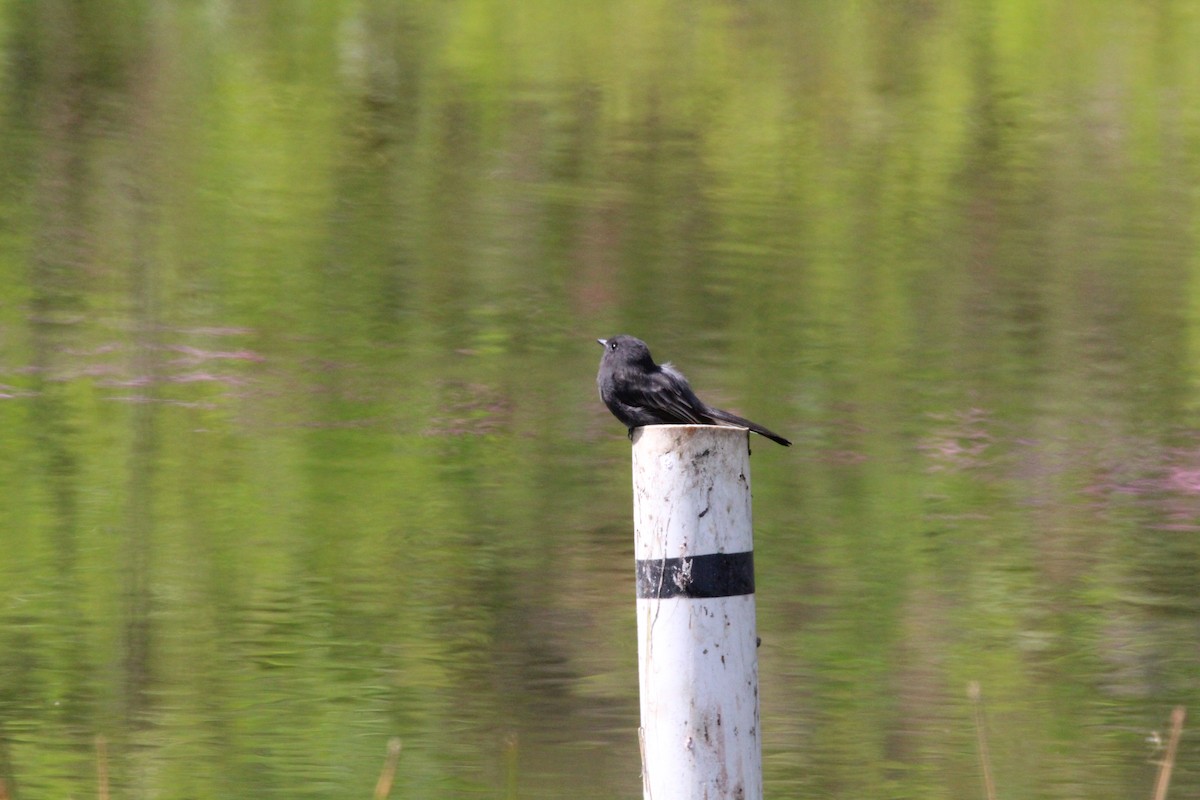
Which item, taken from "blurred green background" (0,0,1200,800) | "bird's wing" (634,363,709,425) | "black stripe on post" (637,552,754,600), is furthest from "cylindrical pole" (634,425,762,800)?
"blurred green background" (0,0,1200,800)

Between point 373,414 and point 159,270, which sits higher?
point 159,270

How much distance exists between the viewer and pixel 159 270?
518 centimetres

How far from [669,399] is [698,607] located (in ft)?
2.62

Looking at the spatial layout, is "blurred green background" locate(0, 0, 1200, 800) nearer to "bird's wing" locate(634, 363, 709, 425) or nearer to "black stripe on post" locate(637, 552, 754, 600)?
"bird's wing" locate(634, 363, 709, 425)

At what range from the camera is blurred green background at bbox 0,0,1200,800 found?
3.84 metres

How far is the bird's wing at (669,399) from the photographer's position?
2965mm

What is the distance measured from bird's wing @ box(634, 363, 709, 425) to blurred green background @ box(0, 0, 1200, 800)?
1.02 meters

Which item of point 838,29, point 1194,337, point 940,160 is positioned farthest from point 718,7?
point 1194,337

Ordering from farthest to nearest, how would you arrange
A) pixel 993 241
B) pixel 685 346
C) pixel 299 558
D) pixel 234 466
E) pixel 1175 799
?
pixel 993 241 → pixel 685 346 → pixel 234 466 → pixel 299 558 → pixel 1175 799

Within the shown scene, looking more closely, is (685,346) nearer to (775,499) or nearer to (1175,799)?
(775,499)

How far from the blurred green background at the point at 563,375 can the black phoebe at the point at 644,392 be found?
1.01 m

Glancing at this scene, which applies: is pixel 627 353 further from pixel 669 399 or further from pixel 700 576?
pixel 700 576

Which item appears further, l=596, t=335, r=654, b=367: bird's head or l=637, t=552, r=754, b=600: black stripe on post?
l=596, t=335, r=654, b=367: bird's head

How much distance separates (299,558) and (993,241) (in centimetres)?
277
